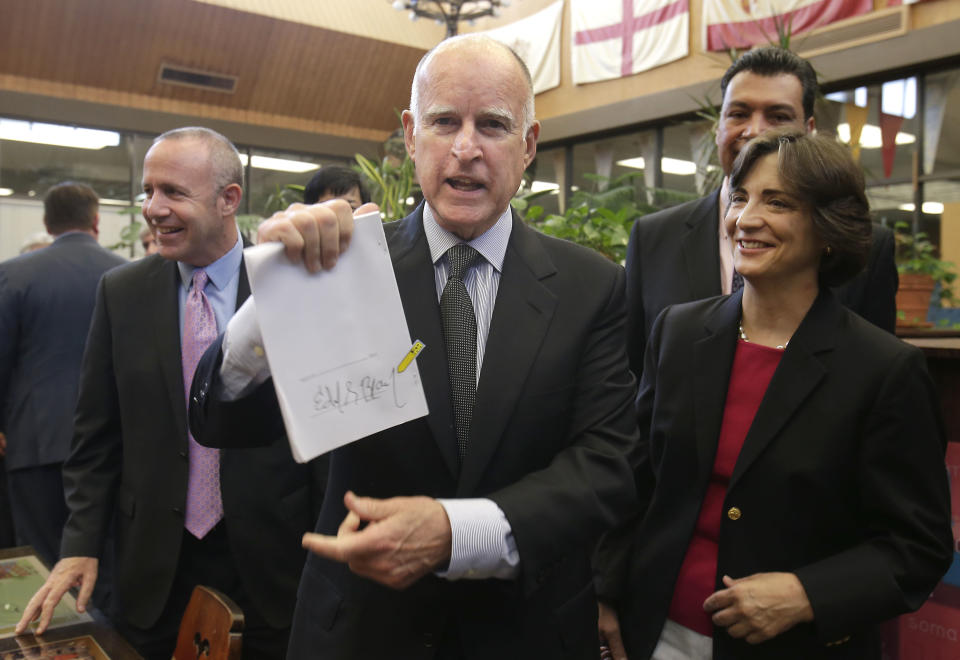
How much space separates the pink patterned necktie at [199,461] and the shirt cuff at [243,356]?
83cm

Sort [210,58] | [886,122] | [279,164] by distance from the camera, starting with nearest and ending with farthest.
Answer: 1. [886,122]
2. [210,58]
3. [279,164]

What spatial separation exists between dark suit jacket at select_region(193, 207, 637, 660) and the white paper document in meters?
0.14

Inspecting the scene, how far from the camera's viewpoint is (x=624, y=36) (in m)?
8.99

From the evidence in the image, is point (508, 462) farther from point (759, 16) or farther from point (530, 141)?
point (759, 16)

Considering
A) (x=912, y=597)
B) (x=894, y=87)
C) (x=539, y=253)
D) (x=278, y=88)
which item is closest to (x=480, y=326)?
(x=539, y=253)

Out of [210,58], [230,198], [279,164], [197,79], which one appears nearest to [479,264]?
[230,198]

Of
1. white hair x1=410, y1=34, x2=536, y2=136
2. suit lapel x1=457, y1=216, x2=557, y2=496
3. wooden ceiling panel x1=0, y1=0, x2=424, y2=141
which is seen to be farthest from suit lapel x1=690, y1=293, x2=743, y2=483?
wooden ceiling panel x1=0, y1=0, x2=424, y2=141

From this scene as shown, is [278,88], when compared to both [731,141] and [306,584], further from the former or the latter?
[306,584]

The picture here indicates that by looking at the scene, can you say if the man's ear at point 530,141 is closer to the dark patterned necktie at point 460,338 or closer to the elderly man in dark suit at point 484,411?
the elderly man in dark suit at point 484,411

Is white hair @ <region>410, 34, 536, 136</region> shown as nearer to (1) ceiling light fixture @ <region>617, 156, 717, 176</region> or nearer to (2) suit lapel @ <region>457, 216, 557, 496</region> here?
(2) suit lapel @ <region>457, 216, 557, 496</region>

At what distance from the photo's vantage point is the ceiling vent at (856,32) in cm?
680

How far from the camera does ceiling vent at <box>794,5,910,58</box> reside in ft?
22.3

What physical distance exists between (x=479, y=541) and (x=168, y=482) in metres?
1.16

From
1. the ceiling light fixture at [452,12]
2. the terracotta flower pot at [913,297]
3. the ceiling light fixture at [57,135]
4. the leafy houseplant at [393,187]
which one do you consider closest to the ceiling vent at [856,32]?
the ceiling light fixture at [452,12]
